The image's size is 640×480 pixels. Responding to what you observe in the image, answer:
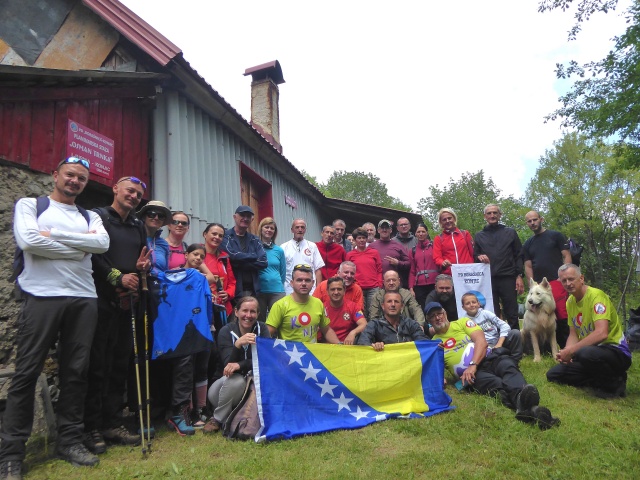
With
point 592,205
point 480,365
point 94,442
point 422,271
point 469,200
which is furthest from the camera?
point 469,200

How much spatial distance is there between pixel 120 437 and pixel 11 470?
908mm

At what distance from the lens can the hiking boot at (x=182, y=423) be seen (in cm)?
409

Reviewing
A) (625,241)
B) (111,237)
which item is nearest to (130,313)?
(111,237)

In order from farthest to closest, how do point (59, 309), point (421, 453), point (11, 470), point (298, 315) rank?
point (298, 315) → point (421, 453) → point (59, 309) → point (11, 470)

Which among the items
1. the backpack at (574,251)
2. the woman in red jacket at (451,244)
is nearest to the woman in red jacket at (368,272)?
the woman in red jacket at (451,244)

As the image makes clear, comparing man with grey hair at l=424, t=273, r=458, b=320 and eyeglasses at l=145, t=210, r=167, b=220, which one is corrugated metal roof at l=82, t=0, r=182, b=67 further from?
man with grey hair at l=424, t=273, r=458, b=320

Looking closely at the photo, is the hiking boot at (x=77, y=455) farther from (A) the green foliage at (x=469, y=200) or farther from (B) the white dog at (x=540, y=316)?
(A) the green foliage at (x=469, y=200)

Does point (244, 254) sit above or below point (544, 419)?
above

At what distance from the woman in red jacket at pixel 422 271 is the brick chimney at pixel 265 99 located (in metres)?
7.41

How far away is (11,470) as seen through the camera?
A: 2.98 meters

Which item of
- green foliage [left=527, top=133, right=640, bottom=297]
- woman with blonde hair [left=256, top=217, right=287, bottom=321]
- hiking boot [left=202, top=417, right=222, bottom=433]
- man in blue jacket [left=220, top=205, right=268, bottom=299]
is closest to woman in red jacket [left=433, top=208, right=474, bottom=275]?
woman with blonde hair [left=256, top=217, right=287, bottom=321]

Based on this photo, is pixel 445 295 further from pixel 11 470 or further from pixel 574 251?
pixel 11 470

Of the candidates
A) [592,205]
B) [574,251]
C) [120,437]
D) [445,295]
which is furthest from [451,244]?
[592,205]

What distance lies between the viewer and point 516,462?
10.4 feet
